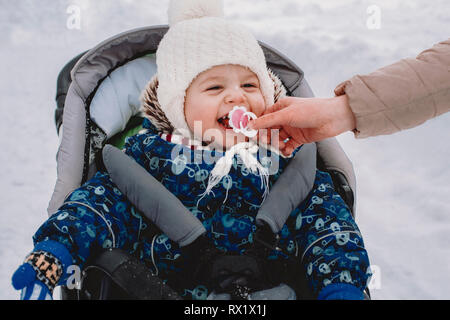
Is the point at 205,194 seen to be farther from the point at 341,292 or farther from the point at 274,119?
the point at 341,292

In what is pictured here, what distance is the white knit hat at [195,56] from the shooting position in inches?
42.2

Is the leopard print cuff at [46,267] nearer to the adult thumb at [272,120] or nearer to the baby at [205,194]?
the baby at [205,194]

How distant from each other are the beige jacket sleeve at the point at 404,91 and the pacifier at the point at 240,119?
0.24 meters

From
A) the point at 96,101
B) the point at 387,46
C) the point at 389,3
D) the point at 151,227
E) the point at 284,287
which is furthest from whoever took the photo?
the point at 389,3

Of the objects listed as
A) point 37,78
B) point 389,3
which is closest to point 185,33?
point 37,78

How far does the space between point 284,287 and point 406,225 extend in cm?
72

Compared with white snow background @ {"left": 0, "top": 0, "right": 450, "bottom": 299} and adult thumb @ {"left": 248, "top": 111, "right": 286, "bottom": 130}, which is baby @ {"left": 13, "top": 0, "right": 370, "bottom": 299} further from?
white snow background @ {"left": 0, "top": 0, "right": 450, "bottom": 299}

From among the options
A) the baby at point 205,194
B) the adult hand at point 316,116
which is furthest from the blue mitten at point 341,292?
the adult hand at point 316,116

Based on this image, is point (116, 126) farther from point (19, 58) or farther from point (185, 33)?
point (19, 58)

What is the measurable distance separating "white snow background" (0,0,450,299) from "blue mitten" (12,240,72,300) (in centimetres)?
54

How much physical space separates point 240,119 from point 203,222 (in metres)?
0.27

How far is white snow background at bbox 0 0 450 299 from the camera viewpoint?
1.32m
